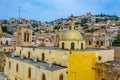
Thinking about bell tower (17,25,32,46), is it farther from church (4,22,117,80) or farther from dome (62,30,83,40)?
dome (62,30,83,40)

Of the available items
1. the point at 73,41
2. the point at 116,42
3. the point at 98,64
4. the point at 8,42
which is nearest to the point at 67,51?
the point at 73,41

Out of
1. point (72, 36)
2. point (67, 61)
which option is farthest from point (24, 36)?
point (67, 61)

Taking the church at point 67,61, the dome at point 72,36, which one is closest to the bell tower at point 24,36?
the church at point 67,61

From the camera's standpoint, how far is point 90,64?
83.6 feet

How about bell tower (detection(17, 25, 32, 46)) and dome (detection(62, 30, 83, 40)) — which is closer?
dome (detection(62, 30, 83, 40))

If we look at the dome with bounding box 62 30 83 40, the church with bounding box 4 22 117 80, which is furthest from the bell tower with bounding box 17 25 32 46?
the dome with bounding box 62 30 83 40

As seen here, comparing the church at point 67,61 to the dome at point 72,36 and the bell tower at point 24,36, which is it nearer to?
the dome at point 72,36

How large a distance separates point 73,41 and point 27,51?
8.72m

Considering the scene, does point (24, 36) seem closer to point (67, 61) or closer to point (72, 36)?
point (72, 36)

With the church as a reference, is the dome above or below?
above

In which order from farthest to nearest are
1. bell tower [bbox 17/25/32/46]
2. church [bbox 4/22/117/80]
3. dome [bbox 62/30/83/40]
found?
bell tower [bbox 17/25/32/46]
dome [bbox 62/30/83/40]
church [bbox 4/22/117/80]

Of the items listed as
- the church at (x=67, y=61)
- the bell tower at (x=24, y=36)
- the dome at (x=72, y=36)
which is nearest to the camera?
the church at (x=67, y=61)

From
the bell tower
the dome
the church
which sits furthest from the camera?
the bell tower

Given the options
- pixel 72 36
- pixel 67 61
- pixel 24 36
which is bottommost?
pixel 67 61
